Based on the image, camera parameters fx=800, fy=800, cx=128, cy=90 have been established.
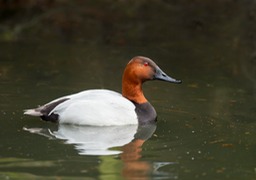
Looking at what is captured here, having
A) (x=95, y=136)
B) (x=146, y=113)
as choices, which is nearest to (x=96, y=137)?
(x=95, y=136)

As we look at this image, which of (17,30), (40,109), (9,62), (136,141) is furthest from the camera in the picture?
(17,30)

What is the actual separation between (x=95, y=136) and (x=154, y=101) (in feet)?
7.95

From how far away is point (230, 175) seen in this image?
308 inches

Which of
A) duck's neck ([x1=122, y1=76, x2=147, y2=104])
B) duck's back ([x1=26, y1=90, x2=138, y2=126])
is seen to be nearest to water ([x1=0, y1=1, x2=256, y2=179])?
duck's back ([x1=26, y1=90, x2=138, y2=126])

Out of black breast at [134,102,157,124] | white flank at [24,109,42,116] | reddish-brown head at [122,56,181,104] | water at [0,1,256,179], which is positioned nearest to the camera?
water at [0,1,256,179]

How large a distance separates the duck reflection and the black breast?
7 centimetres

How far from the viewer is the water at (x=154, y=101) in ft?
26.5

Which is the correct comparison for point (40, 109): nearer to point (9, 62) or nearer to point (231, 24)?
point (9, 62)

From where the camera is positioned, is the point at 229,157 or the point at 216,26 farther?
the point at 216,26

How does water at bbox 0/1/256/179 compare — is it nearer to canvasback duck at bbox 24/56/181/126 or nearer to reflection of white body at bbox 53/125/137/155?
reflection of white body at bbox 53/125/137/155

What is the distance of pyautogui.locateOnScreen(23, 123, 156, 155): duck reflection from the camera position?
8.72m

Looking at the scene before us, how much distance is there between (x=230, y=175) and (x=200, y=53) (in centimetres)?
869

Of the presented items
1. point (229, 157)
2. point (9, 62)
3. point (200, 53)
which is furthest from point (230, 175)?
point (200, 53)

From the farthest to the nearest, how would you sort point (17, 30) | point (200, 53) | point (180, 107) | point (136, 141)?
point (17, 30) → point (200, 53) → point (180, 107) → point (136, 141)
